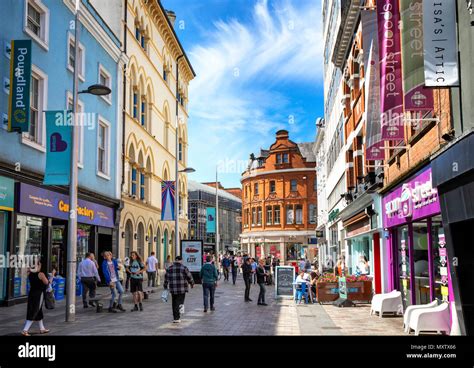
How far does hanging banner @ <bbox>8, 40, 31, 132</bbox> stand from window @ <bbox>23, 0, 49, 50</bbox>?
1827mm

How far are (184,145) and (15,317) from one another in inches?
1223

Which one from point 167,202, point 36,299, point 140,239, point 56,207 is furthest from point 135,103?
point 36,299

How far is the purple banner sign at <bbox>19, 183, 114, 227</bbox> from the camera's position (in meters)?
16.1

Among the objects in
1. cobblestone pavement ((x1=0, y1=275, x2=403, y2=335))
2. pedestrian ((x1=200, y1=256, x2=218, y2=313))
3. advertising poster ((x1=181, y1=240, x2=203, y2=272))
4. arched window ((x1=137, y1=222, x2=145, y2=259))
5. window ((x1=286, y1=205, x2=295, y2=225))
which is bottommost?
cobblestone pavement ((x1=0, y1=275, x2=403, y2=335))

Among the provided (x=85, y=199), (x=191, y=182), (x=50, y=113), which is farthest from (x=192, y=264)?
(x=191, y=182)

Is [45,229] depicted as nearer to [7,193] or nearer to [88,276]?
[7,193]

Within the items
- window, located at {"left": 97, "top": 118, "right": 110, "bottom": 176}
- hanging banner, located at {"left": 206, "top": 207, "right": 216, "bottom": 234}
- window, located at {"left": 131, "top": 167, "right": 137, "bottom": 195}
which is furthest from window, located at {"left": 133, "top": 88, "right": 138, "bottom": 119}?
hanging banner, located at {"left": 206, "top": 207, "right": 216, "bottom": 234}

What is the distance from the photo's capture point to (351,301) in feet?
55.4

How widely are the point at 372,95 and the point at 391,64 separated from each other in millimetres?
2566

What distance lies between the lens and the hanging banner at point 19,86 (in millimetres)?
14555

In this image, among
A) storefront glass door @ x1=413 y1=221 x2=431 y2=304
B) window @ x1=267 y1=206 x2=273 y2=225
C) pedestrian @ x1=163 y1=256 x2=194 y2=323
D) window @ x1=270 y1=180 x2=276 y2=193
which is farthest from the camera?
window @ x1=270 y1=180 x2=276 y2=193

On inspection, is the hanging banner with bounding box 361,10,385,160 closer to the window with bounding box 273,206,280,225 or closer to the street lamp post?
the street lamp post

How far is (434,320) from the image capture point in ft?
31.3
